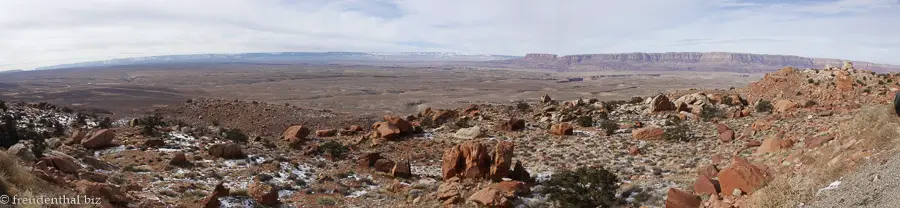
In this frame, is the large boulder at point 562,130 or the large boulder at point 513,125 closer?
the large boulder at point 562,130

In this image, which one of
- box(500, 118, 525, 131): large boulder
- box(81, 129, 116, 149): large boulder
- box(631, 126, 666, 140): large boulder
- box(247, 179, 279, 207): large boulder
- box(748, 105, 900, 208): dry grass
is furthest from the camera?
box(500, 118, 525, 131): large boulder

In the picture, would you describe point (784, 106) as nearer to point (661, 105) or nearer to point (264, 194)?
point (661, 105)

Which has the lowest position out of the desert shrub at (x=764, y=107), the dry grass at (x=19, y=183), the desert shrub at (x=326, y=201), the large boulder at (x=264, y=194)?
the desert shrub at (x=326, y=201)

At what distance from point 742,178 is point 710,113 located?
49.8ft

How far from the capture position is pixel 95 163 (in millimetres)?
13438

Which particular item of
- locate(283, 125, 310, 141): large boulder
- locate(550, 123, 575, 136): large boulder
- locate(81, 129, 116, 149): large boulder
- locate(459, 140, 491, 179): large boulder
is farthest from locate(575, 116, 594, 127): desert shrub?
locate(81, 129, 116, 149): large boulder

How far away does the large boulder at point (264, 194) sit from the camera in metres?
11.7

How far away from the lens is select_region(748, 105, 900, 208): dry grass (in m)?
7.35

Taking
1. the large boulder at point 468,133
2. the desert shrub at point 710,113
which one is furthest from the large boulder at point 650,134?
the large boulder at point 468,133

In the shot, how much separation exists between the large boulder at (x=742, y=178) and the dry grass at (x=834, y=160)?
32 cm

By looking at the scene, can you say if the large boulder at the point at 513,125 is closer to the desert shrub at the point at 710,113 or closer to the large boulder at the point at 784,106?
the desert shrub at the point at 710,113

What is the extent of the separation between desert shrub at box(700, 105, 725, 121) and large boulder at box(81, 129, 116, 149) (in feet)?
82.0

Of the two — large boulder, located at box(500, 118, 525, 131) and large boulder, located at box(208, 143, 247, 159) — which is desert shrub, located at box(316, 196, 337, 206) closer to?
large boulder, located at box(208, 143, 247, 159)

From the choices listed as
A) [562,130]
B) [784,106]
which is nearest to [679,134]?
[562,130]
